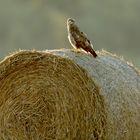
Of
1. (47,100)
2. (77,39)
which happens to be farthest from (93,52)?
(47,100)

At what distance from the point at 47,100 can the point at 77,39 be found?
3.33 ft

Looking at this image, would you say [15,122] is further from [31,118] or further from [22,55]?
[22,55]

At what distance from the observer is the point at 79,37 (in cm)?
909

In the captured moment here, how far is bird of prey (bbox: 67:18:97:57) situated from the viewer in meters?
8.99

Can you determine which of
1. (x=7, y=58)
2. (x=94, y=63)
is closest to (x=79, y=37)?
(x=94, y=63)

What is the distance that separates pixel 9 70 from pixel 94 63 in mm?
1226

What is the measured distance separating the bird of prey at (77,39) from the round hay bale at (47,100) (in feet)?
1.64

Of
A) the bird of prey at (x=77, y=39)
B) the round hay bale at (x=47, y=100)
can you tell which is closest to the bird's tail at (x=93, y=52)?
the bird of prey at (x=77, y=39)

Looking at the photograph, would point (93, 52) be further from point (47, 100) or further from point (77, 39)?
point (47, 100)

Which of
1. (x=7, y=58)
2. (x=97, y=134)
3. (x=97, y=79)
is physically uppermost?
(x=7, y=58)

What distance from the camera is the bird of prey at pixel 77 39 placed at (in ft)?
29.5

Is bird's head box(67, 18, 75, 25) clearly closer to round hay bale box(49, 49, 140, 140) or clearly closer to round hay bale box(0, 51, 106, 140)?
round hay bale box(49, 49, 140, 140)

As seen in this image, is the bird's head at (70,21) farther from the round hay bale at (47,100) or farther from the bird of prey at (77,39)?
the round hay bale at (47,100)

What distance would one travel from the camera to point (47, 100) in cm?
881
